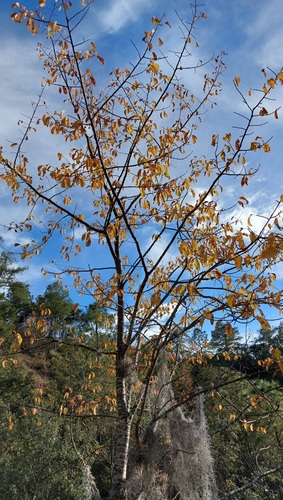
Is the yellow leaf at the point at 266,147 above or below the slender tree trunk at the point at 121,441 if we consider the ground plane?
above

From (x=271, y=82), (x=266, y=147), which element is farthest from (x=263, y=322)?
(x=271, y=82)

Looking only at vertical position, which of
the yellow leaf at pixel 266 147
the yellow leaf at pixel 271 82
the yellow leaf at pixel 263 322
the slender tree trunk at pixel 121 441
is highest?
the yellow leaf at pixel 271 82

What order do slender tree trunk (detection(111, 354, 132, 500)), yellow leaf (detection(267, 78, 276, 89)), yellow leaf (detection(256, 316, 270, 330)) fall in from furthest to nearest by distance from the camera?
1. slender tree trunk (detection(111, 354, 132, 500))
2. yellow leaf (detection(267, 78, 276, 89))
3. yellow leaf (detection(256, 316, 270, 330))

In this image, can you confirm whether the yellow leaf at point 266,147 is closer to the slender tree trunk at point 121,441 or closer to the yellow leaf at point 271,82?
the yellow leaf at point 271,82

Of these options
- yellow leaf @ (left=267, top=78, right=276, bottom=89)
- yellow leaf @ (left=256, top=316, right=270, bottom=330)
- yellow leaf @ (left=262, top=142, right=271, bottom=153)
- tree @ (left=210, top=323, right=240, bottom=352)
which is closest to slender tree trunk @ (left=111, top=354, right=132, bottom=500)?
tree @ (left=210, top=323, right=240, bottom=352)

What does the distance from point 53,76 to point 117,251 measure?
1615 millimetres

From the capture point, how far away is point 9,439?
32.9 ft

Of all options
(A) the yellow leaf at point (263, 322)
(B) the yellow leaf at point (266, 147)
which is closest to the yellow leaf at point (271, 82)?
(B) the yellow leaf at point (266, 147)

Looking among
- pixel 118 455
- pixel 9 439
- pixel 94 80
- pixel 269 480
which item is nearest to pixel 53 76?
pixel 94 80

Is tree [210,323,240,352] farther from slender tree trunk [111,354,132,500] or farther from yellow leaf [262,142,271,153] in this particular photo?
yellow leaf [262,142,271,153]

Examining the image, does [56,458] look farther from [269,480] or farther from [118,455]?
[118,455]

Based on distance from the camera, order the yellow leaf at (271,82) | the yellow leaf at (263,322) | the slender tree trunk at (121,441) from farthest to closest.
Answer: the slender tree trunk at (121,441) → the yellow leaf at (271,82) → the yellow leaf at (263,322)

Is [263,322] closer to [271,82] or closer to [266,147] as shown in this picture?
[266,147]

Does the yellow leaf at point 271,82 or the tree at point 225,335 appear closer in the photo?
the tree at point 225,335
